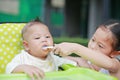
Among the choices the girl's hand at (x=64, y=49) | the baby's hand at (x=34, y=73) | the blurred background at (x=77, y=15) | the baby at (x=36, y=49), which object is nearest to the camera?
the baby's hand at (x=34, y=73)

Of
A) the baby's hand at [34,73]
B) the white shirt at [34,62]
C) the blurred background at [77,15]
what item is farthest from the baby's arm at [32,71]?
the blurred background at [77,15]

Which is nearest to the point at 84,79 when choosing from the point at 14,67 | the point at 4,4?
the point at 14,67

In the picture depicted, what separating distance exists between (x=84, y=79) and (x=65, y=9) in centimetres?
1253

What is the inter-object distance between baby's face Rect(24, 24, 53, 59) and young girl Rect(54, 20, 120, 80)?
135mm

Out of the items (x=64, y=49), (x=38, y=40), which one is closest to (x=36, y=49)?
(x=38, y=40)

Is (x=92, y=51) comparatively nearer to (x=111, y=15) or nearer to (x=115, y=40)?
(x=115, y=40)

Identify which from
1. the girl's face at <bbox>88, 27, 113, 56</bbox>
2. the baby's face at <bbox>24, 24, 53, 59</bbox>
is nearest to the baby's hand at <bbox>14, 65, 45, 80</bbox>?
the baby's face at <bbox>24, 24, 53, 59</bbox>

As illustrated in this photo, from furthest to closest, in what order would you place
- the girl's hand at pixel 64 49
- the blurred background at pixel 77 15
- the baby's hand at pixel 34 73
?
1. the blurred background at pixel 77 15
2. the girl's hand at pixel 64 49
3. the baby's hand at pixel 34 73

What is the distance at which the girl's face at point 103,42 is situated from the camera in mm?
2504

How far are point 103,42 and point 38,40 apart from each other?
41 centimetres

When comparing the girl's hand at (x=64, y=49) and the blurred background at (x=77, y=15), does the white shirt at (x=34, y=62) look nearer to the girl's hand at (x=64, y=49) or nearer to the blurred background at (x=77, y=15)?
the girl's hand at (x=64, y=49)

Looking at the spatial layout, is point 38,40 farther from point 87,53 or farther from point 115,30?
point 115,30

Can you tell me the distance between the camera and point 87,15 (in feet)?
46.2

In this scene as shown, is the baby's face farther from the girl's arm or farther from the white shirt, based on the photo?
the girl's arm
